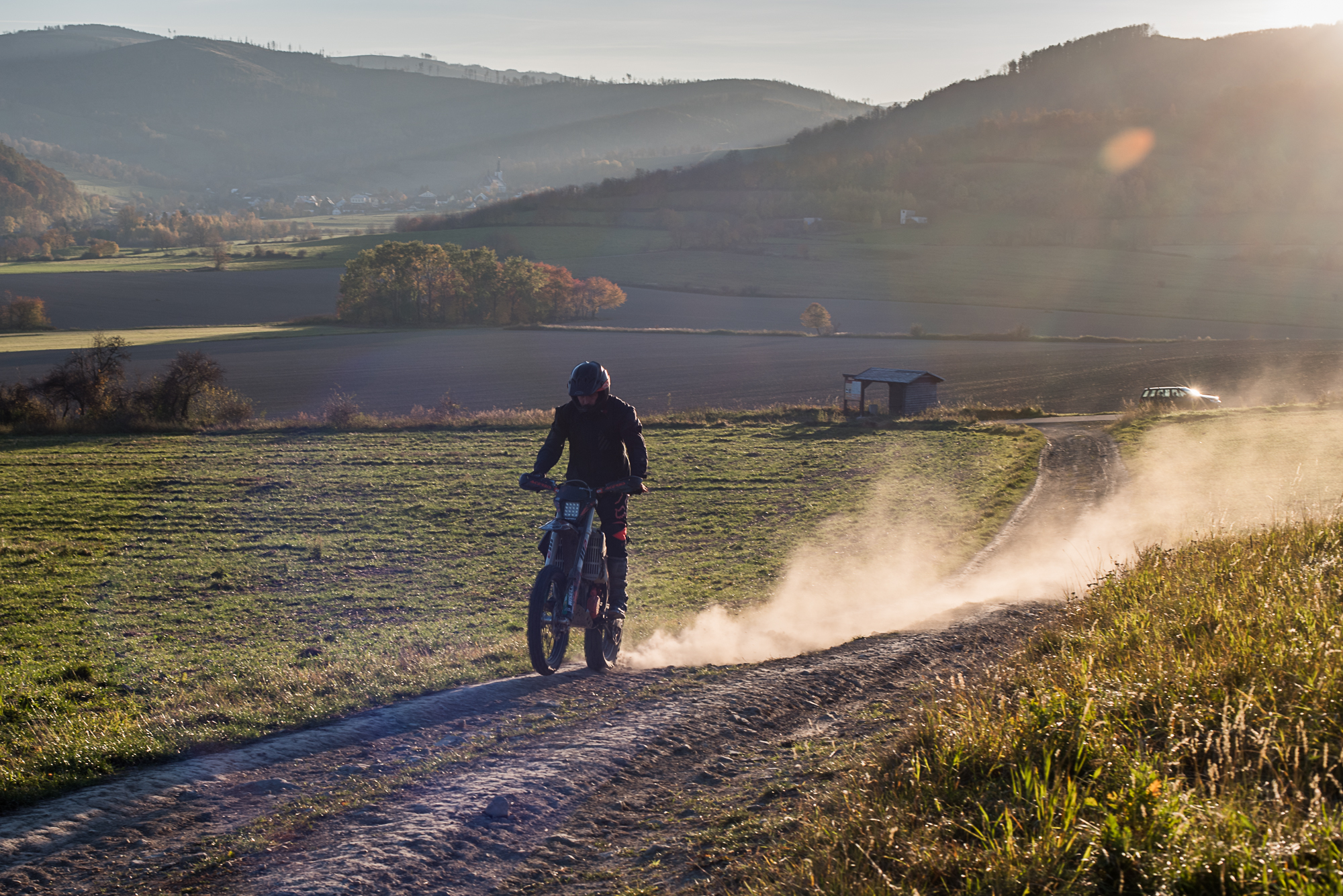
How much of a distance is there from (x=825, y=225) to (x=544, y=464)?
5975 inches

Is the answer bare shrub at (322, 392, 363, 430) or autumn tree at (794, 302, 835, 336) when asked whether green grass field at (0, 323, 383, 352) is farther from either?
autumn tree at (794, 302, 835, 336)

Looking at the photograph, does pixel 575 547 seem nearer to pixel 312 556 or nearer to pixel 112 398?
pixel 312 556

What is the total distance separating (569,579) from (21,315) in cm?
10074

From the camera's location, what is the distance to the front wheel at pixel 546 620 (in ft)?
27.4

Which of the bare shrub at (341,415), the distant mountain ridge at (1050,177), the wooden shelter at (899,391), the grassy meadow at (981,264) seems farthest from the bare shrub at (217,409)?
the distant mountain ridge at (1050,177)

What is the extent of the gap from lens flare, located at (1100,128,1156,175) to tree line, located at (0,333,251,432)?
15088cm

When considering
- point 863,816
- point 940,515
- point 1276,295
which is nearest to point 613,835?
point 863,816

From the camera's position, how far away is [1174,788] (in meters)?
3.80

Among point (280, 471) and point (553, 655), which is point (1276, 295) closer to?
point (280, 471)

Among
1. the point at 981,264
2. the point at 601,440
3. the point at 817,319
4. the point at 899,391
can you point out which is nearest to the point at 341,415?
the point at 899,391

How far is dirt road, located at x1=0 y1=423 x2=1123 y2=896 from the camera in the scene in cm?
467

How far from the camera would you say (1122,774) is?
421cm

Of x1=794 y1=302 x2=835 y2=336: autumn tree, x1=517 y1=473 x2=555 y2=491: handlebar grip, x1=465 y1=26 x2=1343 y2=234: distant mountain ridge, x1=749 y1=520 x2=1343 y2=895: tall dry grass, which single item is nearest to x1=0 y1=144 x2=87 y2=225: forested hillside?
x1=465 y1=26 x2=1343 y2=234: distant mountain ridge

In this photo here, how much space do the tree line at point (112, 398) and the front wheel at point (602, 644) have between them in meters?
36.4
